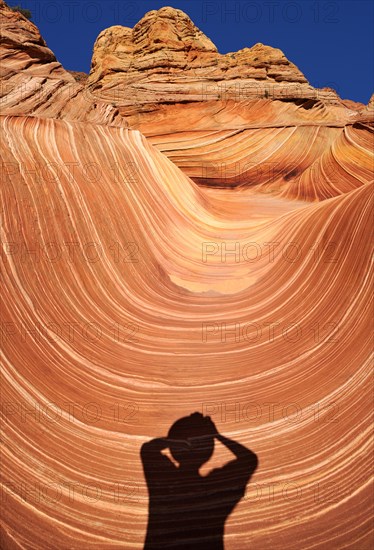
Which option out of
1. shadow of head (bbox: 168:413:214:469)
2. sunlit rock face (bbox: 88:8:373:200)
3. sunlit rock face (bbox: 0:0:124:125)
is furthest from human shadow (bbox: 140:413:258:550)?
sunlit rock face (bbox: 88:8:373:200)

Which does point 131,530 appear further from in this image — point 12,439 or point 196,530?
point 12,439

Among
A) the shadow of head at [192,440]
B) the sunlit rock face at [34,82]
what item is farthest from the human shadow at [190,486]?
the sunlit rock face at [34,82]

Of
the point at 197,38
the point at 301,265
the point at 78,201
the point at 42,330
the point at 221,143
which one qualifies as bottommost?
the point at 42,330

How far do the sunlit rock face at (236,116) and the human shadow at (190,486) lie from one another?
7872 millimetres

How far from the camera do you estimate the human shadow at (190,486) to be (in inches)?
81.8

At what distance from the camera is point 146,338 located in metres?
3.46

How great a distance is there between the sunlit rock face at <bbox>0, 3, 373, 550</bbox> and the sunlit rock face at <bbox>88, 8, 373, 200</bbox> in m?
4.49

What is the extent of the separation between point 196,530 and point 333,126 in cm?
1123

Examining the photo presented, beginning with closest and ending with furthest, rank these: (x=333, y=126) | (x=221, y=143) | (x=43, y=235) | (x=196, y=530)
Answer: (x=196, y=530) < (x=43, y=235) < (x=221, y=143) < (x=333, y=126)

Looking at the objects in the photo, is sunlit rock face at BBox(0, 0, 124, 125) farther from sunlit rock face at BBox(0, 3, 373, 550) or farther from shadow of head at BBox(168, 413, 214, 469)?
shadow of head at BBox(168, 413, 214, 469)

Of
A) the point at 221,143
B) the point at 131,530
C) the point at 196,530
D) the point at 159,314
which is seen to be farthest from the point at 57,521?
the point at 221,143

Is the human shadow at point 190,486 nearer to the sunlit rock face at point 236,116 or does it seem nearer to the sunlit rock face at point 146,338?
the sunlit rock face at point 146,338

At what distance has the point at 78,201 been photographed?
4.00 meters

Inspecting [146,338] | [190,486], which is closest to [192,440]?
[190,486]
